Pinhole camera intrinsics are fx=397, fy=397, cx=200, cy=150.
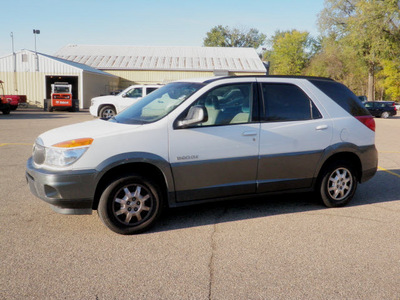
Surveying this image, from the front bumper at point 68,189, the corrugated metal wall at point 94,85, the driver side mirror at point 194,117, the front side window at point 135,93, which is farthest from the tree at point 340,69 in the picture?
the front bumper at point 68,189

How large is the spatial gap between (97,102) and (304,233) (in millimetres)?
15784

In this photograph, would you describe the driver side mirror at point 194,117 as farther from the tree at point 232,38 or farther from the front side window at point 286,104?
the tree at point 232,38

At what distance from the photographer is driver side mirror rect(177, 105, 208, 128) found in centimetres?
451

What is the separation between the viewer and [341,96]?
223 inches

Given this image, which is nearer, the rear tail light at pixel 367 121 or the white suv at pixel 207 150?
the white suv at pixel 207 150

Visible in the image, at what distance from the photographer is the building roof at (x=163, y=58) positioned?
144 ft

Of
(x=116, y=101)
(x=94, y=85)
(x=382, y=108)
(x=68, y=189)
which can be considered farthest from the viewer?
(x=94, y=85)

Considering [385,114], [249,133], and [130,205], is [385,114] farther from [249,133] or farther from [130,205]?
[130,205]

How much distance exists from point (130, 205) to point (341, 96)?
11.0 ft

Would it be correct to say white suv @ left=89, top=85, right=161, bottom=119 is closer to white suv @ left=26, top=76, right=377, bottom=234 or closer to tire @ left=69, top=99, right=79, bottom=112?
tire @ left=69, top=99, right=79, bottom=112

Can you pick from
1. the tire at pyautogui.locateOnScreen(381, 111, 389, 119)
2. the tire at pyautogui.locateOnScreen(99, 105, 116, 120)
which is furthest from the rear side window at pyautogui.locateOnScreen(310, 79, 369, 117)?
the tire at pyautogui.locateOnScreen(381, 111, 389, 119)

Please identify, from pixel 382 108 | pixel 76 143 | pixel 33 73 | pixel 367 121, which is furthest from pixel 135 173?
pixel 382 108

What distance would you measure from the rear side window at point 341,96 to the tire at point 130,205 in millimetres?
2781

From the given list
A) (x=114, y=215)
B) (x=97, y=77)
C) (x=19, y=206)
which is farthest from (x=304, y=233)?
(x=97, y=77)
